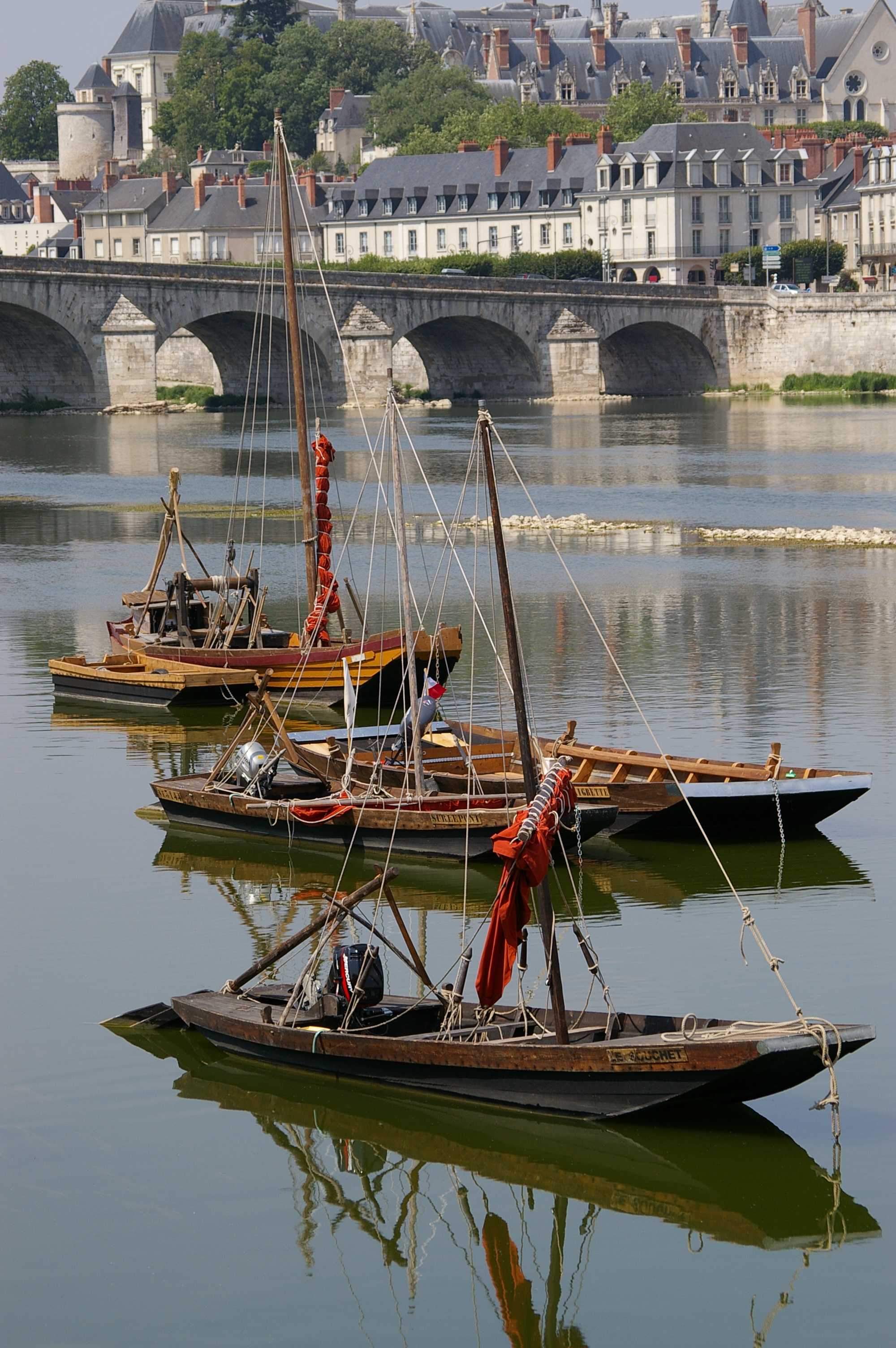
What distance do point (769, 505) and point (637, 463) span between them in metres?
10.4

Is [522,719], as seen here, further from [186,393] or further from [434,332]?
[434,332]

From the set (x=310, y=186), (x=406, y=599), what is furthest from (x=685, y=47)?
(x=406, y=599)

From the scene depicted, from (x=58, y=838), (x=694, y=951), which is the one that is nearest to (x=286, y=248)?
(x=58, y=838)

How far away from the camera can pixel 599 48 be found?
5704 inches

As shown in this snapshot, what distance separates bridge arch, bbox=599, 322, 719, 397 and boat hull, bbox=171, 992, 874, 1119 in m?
78.9

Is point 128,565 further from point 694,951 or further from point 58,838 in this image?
point 694,951

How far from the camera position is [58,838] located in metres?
17.2

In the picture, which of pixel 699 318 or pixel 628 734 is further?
pixel 699 318

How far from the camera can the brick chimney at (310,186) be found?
114200 mm

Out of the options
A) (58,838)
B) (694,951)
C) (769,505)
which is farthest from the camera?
(769,505)

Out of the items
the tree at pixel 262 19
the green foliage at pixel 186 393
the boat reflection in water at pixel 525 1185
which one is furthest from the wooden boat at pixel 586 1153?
the tree at pixel 262 19

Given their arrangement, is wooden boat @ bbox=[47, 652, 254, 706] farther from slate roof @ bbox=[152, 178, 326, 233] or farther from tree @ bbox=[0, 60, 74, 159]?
tree @ bbox=[0, 60, 74, 159]

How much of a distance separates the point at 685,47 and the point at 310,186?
40.4 meters

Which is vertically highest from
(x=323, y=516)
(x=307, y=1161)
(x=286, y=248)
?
(x=286, y=248)
